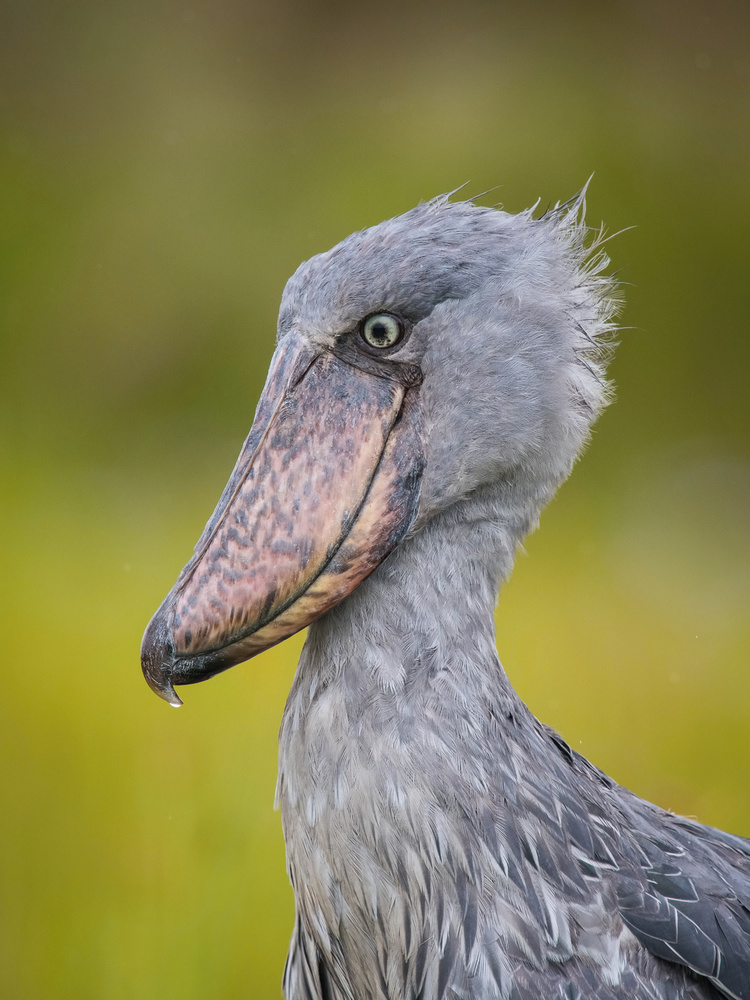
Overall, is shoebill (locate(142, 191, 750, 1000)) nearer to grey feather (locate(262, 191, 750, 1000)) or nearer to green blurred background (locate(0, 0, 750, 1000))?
grey feather (locate(262, 191, 750, 1000))

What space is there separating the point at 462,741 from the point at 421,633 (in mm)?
104

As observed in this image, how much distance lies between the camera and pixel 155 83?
2.85 meters

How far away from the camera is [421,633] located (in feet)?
3.02

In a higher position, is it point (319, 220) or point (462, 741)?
point (319, 220)

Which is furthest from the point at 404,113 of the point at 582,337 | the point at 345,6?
the point at 582,337

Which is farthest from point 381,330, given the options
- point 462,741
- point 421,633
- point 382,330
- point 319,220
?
point 319,220

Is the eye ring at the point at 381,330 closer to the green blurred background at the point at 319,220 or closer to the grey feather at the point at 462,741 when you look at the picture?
the grey feather at the point at 462,741

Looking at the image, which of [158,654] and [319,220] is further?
[319,220]

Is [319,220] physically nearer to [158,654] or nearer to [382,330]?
[382,330]

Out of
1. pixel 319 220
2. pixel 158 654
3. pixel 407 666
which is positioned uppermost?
pixel 319 220

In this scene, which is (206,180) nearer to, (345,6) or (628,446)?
(345,6)

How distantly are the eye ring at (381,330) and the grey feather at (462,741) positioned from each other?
0.04ft

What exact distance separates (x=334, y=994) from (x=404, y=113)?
240cm

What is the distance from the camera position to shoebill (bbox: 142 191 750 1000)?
90cm
